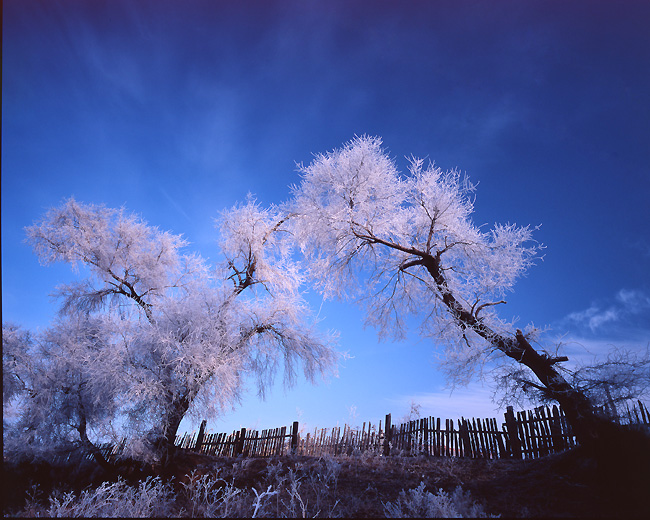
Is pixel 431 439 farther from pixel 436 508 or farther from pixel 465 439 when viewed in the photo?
pixel 436 508

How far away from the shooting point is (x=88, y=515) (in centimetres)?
622

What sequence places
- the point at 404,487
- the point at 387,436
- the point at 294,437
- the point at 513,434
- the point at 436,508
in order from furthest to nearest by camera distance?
the point at 294,437 → the point at 387,436 → the point at 513,434 → the point at 404,487 → the point at 436,508

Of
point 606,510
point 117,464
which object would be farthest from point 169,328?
point 606,510

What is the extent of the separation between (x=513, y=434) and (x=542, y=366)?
4.22 metres

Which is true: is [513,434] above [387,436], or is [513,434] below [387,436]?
above

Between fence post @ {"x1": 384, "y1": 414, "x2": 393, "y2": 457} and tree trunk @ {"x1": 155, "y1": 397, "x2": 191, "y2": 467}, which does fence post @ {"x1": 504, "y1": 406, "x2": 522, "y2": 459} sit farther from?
tree trunk @ {"x1": 155, "y1": 397, "x2": 191, "y2": 467}

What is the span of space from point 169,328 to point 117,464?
4786mm

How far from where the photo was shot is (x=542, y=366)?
8.77m

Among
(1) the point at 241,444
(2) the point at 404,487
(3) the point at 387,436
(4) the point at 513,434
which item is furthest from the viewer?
(1) the point at 241,444

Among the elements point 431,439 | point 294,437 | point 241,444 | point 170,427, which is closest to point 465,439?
point 431,439

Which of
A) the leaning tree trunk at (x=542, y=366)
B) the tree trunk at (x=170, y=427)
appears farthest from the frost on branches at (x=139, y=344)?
the leaning tree trunk at (x=542, y=366)

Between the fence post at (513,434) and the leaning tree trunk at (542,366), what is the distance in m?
3.92

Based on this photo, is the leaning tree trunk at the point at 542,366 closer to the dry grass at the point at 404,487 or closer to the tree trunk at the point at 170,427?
the dry grass at the point at 404,487

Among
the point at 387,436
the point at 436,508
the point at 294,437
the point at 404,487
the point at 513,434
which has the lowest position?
the point at 436,508
